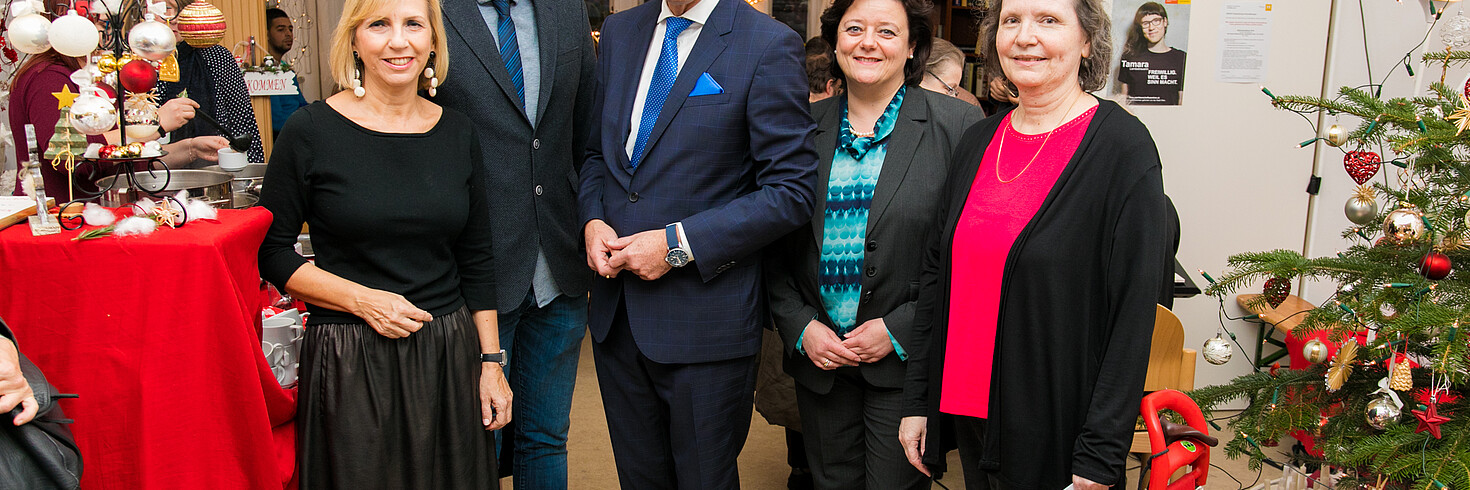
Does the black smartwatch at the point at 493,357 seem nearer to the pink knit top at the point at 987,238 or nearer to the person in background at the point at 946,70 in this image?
the pink knit top at the point at 987,238

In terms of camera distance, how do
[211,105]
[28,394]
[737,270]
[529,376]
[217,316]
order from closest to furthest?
[28,394]
[217,316]
[737,270]
[529,376]
[211,105]

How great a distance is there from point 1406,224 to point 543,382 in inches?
72.1

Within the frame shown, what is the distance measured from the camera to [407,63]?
1.98 metres

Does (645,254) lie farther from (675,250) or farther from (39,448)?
(39,448)

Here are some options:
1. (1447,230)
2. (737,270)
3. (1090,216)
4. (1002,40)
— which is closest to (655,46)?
(737,270)

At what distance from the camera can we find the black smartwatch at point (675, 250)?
79.9 inches

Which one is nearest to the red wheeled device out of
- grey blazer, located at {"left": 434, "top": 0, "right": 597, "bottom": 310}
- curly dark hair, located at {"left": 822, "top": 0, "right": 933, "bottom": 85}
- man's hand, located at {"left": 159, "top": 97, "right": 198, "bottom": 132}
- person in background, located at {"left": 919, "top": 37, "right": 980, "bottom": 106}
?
curly dark hair, located at {"left": 822, "top": 0, "right": 933, "bottom": 85}

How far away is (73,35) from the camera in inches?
68.8

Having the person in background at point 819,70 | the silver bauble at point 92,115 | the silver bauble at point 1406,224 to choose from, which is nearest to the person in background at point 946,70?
the person in background at point 819,70

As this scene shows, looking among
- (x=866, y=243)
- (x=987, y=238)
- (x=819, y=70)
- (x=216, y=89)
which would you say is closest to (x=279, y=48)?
(x=216, y=89)

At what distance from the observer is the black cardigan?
66.1 inches

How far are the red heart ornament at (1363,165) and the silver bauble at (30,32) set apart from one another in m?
2.50

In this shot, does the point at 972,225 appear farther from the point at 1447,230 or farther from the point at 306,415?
the point at 306,415

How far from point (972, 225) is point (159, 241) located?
144cm
